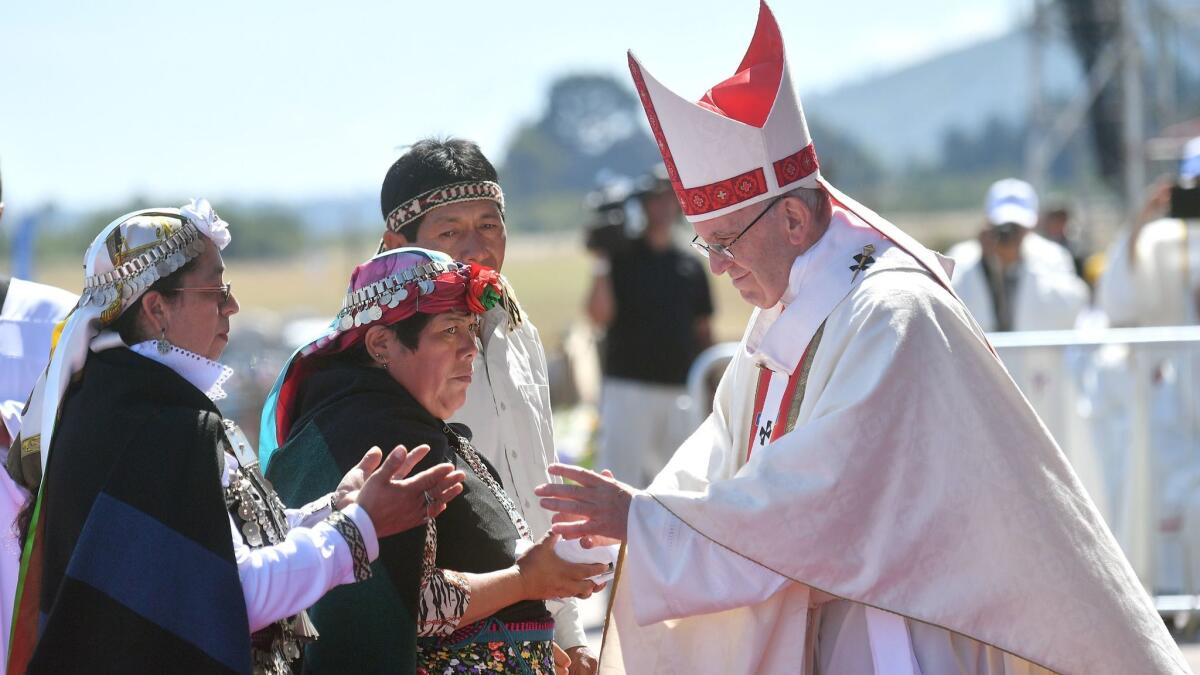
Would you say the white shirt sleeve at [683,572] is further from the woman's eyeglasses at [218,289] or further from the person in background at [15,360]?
the person in background at [15,360]

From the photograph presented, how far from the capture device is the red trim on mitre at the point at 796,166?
136 inches

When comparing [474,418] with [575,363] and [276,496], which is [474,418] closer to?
[276,496]

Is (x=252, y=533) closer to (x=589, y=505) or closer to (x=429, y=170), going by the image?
(x=589, y=505)

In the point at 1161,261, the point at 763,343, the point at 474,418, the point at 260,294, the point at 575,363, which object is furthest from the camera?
the point at 260,294

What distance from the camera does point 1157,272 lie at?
26.2 ft

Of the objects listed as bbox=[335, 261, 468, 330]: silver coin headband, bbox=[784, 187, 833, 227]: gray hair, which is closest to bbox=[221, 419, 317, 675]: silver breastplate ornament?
bbox=[335, 261, 468, 330]: silver coin headband

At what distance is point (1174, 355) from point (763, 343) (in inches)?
171

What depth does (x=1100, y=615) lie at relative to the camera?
10.3ft

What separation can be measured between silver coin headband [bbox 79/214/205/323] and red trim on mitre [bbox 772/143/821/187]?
136cm

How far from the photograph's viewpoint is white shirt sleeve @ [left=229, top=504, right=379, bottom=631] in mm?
2799

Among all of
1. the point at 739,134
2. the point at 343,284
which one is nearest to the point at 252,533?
the point at 739,134

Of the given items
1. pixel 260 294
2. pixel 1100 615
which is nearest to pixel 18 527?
pixel 1100 615

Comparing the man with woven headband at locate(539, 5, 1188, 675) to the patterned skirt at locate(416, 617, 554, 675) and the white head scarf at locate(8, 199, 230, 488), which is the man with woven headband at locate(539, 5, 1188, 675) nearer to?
the patterned skirt at locate(416, 617, 554, 675)

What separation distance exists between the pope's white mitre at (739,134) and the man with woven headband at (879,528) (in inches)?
8.5
